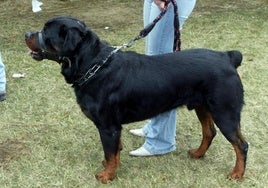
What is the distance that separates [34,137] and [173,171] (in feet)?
5.07

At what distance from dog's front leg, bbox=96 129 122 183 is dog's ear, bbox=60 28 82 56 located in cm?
76

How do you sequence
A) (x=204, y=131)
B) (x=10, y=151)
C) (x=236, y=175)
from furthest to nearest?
1. (x=10, y=151)
2. (x=204, y=131)
3. (x=236, y=175)

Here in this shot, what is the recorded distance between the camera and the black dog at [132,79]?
3.67m

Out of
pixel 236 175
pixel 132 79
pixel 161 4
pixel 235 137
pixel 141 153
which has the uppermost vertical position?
pixel 161 4

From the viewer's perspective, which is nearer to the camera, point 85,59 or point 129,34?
point 85,59

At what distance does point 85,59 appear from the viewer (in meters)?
3.67

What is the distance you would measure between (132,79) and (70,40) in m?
0.60

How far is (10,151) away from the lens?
179 inches

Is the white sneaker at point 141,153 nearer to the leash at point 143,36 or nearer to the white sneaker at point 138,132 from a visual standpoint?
the white sneaker at point 138,132

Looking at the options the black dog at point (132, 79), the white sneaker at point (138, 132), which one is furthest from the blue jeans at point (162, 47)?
the black dog at point (132, 79)

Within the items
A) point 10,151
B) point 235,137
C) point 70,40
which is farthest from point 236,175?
point 10,151

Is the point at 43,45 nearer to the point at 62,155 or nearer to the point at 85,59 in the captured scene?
the point at 85,59

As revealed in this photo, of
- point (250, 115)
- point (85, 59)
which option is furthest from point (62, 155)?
point (250, 115)

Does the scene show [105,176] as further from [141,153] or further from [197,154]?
[197,154]
